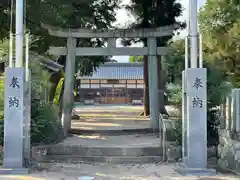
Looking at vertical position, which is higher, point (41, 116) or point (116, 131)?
point (41, 116)

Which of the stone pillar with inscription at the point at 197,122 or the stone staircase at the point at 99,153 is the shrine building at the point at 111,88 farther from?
the stone pillar with inscription at the point at 197,122

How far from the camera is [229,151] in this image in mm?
8539

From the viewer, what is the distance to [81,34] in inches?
544

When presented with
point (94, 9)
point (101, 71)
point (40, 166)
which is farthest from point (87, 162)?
point (101, 71)

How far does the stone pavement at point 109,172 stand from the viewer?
7777 mm

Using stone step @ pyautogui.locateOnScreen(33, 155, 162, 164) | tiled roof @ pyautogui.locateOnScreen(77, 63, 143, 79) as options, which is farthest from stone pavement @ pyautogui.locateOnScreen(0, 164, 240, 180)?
tiled roof @ pyautogui.locateOnScreen(77, 63, 143, 79)

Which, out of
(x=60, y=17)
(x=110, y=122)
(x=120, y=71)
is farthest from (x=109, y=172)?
(x=120, y=71)

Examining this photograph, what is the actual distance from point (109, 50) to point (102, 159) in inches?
197

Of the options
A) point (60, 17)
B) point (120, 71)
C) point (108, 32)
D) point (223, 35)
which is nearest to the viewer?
point (223, 35)

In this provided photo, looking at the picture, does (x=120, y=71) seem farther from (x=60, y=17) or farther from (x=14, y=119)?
(x=14, y=119)

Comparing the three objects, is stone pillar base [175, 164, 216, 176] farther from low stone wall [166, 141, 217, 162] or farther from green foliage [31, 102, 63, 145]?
green foliage [31, 102, 63, 145]

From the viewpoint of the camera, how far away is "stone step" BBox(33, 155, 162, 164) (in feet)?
32.7

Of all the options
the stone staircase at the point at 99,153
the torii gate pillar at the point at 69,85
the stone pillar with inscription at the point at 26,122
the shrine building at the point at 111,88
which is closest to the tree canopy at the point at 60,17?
the torii gate pillar at the point at 69,85

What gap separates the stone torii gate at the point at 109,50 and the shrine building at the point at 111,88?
28384 mm
